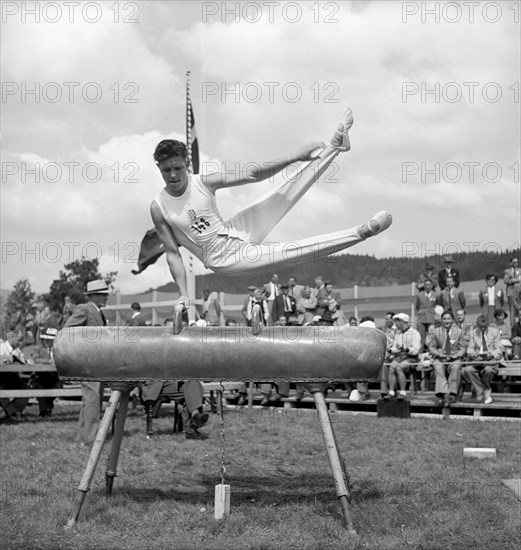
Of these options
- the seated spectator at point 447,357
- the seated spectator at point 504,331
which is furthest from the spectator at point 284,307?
the seated spectator at point 504,331

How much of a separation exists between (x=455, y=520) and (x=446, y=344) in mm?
7671

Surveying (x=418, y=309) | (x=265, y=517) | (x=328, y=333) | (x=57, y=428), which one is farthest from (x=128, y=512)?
(x=418, y=309)

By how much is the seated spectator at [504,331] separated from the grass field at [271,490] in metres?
2.93

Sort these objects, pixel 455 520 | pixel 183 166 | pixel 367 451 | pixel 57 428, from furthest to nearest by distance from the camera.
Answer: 1. pixel 57 428
2. pixel 367 451
3. pixel 183 166
4. pixel 455 520

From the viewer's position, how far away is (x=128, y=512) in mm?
6031

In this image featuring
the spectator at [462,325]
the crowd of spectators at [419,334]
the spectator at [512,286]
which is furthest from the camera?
the spectator at [512,286]

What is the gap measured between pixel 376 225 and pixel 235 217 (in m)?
1.15

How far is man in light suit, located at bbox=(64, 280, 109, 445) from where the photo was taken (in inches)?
372

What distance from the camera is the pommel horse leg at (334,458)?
5.51m

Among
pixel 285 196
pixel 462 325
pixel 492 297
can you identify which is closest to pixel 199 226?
pixel 285 196

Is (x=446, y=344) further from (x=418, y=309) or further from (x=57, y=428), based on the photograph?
(x=57, y=428)

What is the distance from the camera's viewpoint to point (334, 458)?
5.66 metres

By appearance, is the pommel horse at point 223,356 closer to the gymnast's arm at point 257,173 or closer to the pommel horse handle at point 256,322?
the pommel horse handle at point 256,322

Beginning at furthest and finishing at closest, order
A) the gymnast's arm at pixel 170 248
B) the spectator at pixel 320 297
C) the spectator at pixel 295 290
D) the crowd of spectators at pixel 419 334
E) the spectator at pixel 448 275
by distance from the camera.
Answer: the spectator at pixel 295 290, the spectator at pixel 448 275, the spectator at pixel 320 297, the crowd of spectators at pixel 419 334, the gymnast's arm at pixel 170 248
